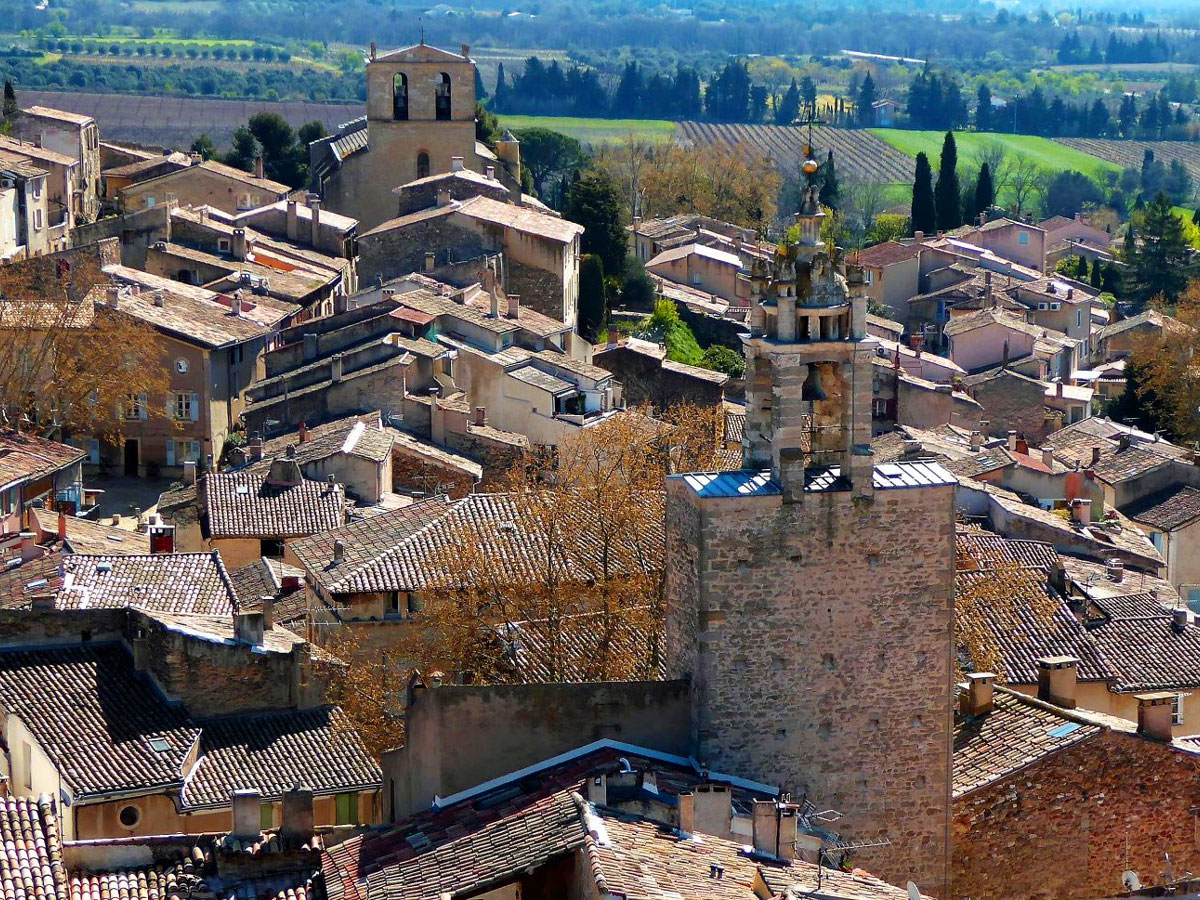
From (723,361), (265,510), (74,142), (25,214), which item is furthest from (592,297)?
(265,510)

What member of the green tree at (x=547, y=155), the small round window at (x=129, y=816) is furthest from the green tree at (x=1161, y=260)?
the small round window at (x=129, y=816)

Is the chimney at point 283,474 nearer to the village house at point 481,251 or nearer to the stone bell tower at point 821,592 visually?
the village house at point 481,251

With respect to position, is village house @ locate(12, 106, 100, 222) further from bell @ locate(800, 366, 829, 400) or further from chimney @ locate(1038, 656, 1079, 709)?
bell @ locate(800, 366, 829, 400)

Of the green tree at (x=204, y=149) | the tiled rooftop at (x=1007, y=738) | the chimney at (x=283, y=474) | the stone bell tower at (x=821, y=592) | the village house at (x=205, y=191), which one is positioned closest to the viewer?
the stone bell tower at (x=821, y=592)

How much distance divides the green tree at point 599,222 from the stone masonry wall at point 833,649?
5459cm

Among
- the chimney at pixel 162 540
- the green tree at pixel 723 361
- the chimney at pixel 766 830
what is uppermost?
the chimney at pixel 766 830

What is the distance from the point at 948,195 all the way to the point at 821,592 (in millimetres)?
88417

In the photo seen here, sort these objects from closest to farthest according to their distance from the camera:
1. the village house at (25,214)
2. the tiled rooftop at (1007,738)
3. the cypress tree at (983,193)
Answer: the tiled rooftop at (1007,738), the village house at (25,214), the cypress tree at (983,193)

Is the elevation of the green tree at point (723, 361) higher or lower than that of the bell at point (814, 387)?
lower

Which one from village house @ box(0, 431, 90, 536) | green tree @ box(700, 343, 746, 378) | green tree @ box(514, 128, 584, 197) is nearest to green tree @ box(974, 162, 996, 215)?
green tree @ box(514, 128, 584, 197)

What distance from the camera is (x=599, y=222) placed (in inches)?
3248

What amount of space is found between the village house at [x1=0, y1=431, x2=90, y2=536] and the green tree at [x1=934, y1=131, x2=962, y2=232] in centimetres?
6576

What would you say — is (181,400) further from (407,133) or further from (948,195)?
(948,195)

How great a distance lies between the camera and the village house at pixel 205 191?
86312 mm
